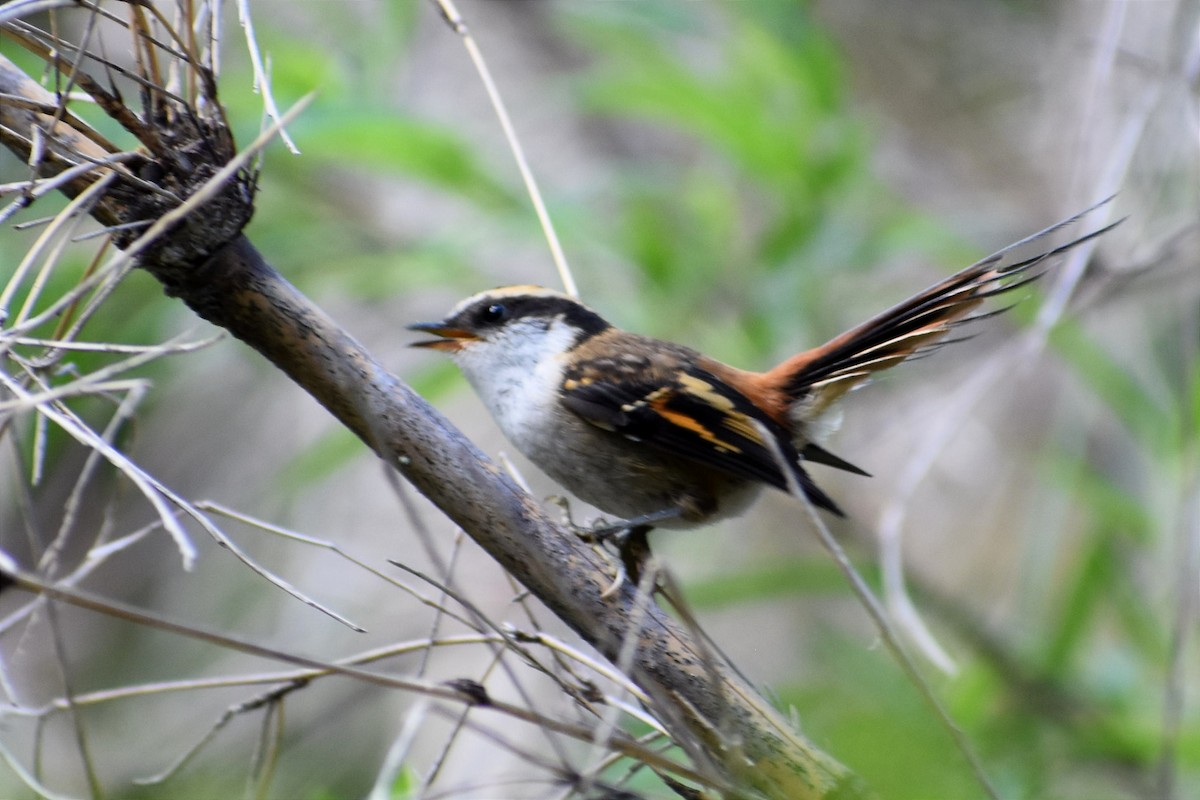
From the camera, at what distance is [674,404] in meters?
2.46

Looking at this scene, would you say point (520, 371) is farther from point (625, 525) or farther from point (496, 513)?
point (496, 513)

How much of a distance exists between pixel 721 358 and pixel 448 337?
0.91 meters

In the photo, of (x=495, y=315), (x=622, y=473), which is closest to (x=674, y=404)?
(x=622, y=473)

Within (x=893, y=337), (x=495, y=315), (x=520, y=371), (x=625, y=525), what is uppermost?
(x=893, y=337)

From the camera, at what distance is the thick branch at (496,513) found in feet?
4.47

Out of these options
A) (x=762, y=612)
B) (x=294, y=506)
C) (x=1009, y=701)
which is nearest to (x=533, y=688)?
(x=294, y=506)

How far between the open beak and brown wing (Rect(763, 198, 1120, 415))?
74 centimetres

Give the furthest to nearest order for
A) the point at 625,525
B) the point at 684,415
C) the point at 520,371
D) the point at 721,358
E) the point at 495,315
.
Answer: the point at 721,358
the point at 495,315
the point at 520,371
the point at 684,415
the point at 625,525

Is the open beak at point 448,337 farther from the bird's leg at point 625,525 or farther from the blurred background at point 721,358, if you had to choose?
the bird's leg at point 625,525

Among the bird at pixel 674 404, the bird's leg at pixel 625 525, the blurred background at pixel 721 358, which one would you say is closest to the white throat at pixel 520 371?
the bird at pixel 674 404

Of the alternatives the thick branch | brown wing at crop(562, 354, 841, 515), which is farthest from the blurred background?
the thick branch

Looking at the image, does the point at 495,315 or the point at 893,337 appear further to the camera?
the point at 495,315

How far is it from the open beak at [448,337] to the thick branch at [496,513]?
4.12 ft

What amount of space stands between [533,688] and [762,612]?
7.78ft
